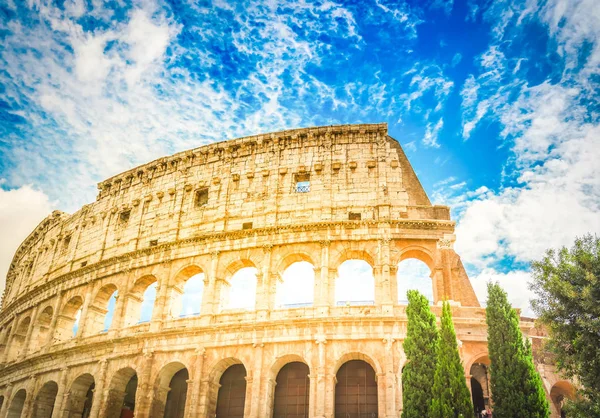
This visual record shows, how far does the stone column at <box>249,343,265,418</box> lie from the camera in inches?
794

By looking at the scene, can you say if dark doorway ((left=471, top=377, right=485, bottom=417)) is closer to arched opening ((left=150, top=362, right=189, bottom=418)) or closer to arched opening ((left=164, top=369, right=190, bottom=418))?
arched opening ((left=164, top=369, right=190, bottom=418))

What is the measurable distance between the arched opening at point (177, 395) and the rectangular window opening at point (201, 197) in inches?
350

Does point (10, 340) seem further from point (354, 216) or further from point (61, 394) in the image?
point (354, 216)

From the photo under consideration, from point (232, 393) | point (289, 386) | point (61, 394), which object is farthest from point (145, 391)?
point (289, 386)

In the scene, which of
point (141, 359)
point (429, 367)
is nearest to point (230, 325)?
point (141, 359)

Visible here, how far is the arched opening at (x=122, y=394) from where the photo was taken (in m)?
23.4

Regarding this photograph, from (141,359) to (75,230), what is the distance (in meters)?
13.2

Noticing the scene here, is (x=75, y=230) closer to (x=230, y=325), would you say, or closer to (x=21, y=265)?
(x=21, y=265)

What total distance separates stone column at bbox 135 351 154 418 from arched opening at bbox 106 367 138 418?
1.51 meters

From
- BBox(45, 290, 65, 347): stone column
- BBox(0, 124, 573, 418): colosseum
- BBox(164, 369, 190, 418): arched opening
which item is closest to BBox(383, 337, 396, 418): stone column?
BBox(0, 124, 573, 418): colosseum

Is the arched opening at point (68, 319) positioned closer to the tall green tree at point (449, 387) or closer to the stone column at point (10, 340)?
the stone column at point (10, 340)

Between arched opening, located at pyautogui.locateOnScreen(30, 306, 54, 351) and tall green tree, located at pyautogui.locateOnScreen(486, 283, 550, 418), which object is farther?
arched opening, located at pyautogui.locateOnScreen(30, 306, 54, 351)

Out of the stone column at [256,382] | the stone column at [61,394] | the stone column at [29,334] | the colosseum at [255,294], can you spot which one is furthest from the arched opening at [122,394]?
the stone column at [29,334]

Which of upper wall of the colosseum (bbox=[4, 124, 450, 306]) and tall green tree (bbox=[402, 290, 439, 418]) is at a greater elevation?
upper wall of the colosseum (bbox=[4, 124, 450, 306])
